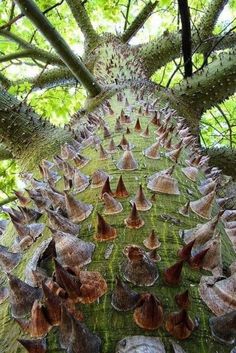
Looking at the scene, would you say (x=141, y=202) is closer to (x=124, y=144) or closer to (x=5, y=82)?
(x=124, y=144)

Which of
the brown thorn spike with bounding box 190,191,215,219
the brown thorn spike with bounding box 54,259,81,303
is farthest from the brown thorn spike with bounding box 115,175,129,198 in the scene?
the brown thorn spike with bounding box 54,259,81,303

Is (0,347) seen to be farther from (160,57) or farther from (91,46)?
(91,46)

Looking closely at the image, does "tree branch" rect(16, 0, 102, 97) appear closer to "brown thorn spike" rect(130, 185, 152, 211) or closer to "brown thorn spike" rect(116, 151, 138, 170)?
"brown thorn spike" rect(116, 151, 138, 170)

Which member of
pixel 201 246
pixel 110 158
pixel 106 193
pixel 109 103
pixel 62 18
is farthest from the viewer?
pixel 62 18

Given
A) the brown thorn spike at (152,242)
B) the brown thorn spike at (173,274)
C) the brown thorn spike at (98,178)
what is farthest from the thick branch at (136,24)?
the brown thorn spike at (173,274)

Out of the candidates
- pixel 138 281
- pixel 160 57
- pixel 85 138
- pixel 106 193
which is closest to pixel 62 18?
pixel 160 57
